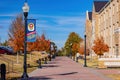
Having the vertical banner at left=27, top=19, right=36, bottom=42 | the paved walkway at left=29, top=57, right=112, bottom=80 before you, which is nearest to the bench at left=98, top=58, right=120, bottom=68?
the paved walkway at left=29, top=57, right=112, bottom=80

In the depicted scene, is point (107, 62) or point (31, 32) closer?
point (31, 32)

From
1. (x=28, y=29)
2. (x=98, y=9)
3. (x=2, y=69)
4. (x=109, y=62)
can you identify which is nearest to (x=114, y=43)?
(x=109, y=62)

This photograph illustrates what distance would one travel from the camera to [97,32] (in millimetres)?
98688

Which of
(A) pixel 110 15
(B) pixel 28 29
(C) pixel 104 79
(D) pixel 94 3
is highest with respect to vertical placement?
(D) pixel 94 3

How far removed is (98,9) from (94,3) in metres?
3.27

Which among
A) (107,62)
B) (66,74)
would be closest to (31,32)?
(66,74)

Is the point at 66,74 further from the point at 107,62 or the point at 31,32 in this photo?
the point at 107,62

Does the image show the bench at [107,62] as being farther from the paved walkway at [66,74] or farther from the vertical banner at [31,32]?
the vertical banner at [31,32]

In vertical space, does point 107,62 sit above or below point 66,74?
above

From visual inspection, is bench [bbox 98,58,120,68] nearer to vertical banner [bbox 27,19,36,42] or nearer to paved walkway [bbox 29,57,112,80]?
paved walkway [bbox 29,57,112,80]

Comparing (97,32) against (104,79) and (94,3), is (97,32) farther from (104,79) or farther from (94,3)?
(104,79)

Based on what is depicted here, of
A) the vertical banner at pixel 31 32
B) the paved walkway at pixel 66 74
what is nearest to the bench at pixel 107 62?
the paved walkway at pixel 66 74

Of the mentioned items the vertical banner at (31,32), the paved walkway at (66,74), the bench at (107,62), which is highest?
the vertical banner at (31,32)

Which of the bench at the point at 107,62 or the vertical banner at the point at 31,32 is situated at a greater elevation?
the vertical banner at the point at 31,32
